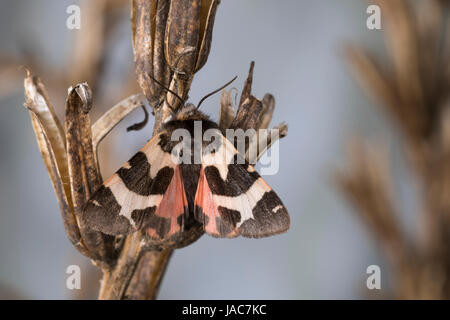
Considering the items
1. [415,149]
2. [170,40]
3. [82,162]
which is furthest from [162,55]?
[415,149]

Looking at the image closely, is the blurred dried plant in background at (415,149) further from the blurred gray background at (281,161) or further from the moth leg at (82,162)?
the moth leg at (82,162)

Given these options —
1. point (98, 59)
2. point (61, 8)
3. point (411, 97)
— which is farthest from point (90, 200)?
point (61, 8)

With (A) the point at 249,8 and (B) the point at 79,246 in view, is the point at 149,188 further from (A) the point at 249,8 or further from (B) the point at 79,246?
(A) the point at 249,8

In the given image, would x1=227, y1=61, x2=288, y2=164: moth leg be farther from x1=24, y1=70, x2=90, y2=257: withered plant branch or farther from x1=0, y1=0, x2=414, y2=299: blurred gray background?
x1=0, y1=0, x2=414, y2=299: blurred gray background

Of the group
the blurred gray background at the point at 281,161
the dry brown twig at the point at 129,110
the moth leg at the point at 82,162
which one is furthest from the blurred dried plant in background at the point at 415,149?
the moth leg at the point at 82,162

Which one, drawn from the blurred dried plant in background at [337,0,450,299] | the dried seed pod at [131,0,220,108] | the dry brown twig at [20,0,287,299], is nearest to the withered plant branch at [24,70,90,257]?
the dry brown twig at [20,0,287,299]

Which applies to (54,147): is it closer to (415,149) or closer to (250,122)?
(250,122)
